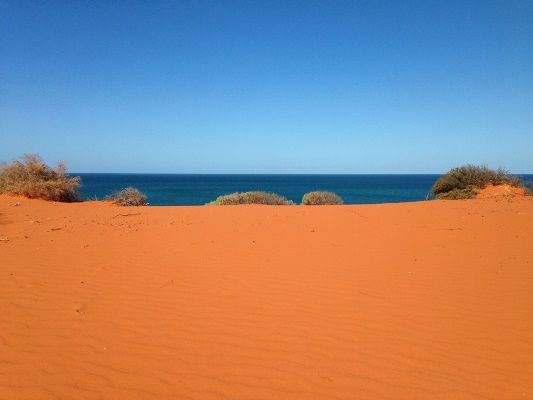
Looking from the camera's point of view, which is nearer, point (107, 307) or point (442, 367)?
point (442, 367)

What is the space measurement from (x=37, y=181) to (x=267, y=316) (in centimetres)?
1736

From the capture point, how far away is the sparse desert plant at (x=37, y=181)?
16.8 metres

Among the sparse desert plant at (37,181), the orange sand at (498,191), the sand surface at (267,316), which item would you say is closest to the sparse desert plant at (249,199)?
the sparse desert plant at (37,181)

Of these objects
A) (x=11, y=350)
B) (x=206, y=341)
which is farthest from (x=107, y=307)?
(x=206, y=341)

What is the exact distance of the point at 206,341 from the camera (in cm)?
370

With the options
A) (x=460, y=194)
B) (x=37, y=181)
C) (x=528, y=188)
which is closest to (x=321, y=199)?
(x=460, y=194)

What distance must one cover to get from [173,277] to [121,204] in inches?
487

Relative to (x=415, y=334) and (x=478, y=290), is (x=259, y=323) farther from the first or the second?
(x=478, y=290)

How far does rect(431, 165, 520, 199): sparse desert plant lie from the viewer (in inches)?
723

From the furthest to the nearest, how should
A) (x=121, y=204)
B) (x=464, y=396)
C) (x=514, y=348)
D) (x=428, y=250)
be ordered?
(x=121, y=204) < (x=428, y=250) < (x=514, y=348) < (x=464, y=396)

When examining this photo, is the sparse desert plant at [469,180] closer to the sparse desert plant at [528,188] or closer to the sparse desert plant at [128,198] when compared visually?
the sparse desert plant at [528,188]

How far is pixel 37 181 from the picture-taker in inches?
685

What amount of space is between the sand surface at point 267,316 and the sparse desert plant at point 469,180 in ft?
36.1

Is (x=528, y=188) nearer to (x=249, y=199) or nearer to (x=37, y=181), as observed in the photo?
(x=249, y=199)
